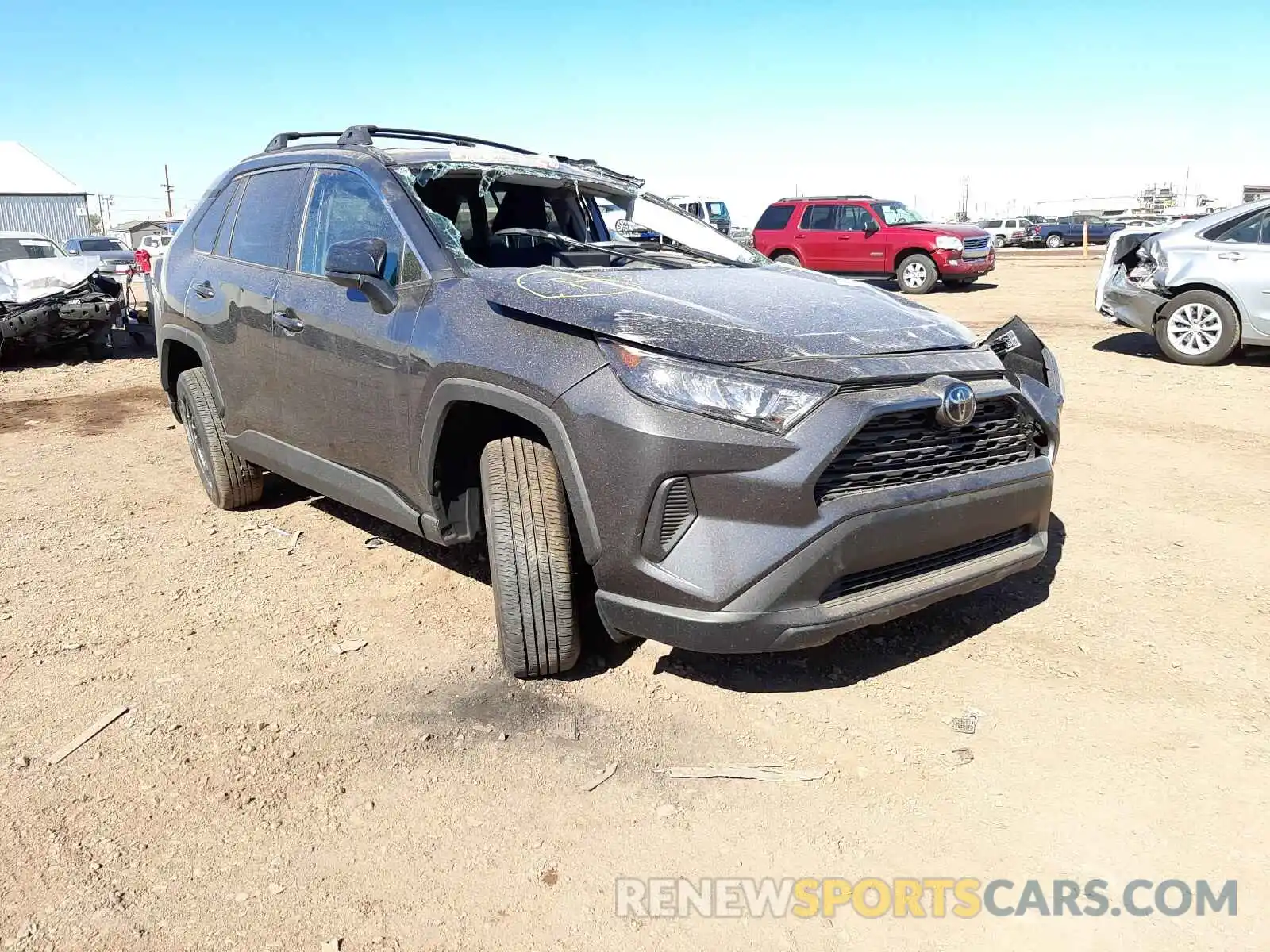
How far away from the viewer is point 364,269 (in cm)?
326

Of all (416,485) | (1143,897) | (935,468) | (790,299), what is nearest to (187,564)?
(416,485)

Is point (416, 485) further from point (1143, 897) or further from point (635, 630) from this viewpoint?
point (1143, 897)

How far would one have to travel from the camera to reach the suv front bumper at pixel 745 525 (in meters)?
2.56

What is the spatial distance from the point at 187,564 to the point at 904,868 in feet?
11.1

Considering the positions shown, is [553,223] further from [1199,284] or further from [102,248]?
[102,248]

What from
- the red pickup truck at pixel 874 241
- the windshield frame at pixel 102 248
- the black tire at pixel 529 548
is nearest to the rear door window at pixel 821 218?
the red pickup truck at pixel 874 241

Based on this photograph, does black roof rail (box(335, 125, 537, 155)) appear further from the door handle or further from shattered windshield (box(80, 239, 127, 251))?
shattered windshield (box(80, 239, 127, 251))

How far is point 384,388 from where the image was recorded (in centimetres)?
338

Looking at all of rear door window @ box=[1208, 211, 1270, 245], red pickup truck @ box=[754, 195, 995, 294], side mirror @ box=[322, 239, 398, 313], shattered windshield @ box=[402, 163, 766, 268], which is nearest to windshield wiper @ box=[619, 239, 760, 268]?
shattered windshield @ box=[402, 163, 766, 268]

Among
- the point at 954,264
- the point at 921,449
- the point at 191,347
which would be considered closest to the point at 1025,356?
the point at 921,449

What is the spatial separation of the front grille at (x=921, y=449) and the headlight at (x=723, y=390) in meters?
0.18

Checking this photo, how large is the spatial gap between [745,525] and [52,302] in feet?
35.2

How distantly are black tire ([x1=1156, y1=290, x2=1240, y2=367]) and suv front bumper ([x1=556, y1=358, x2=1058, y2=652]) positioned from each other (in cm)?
748

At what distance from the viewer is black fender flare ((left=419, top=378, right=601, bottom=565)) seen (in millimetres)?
2738
